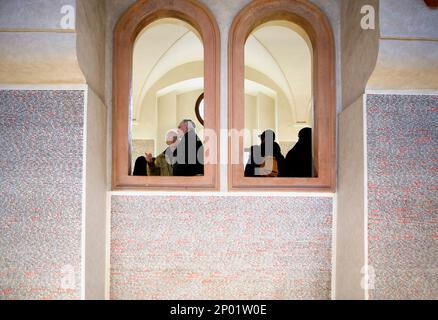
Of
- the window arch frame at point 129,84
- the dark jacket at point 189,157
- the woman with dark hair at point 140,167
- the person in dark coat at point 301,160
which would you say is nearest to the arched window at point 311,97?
the person in dark coat at point 301,160

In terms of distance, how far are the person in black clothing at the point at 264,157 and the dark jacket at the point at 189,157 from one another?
421 millimetres

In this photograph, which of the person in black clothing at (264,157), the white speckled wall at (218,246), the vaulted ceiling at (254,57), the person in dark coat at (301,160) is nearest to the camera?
the white speckled wall at (218,246)

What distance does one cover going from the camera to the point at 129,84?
3.40m

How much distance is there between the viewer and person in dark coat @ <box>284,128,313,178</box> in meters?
3.51

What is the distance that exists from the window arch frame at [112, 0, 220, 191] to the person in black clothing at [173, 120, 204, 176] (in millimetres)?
253

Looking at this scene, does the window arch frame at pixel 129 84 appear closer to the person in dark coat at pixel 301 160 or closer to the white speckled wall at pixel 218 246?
the white speckled wall at pixel 218 246

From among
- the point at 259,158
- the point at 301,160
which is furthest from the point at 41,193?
the point at 301,160

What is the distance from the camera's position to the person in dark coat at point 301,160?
11.5ft

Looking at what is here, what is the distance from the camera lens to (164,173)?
4.16 metres

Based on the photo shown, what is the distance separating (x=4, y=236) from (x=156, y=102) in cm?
720
